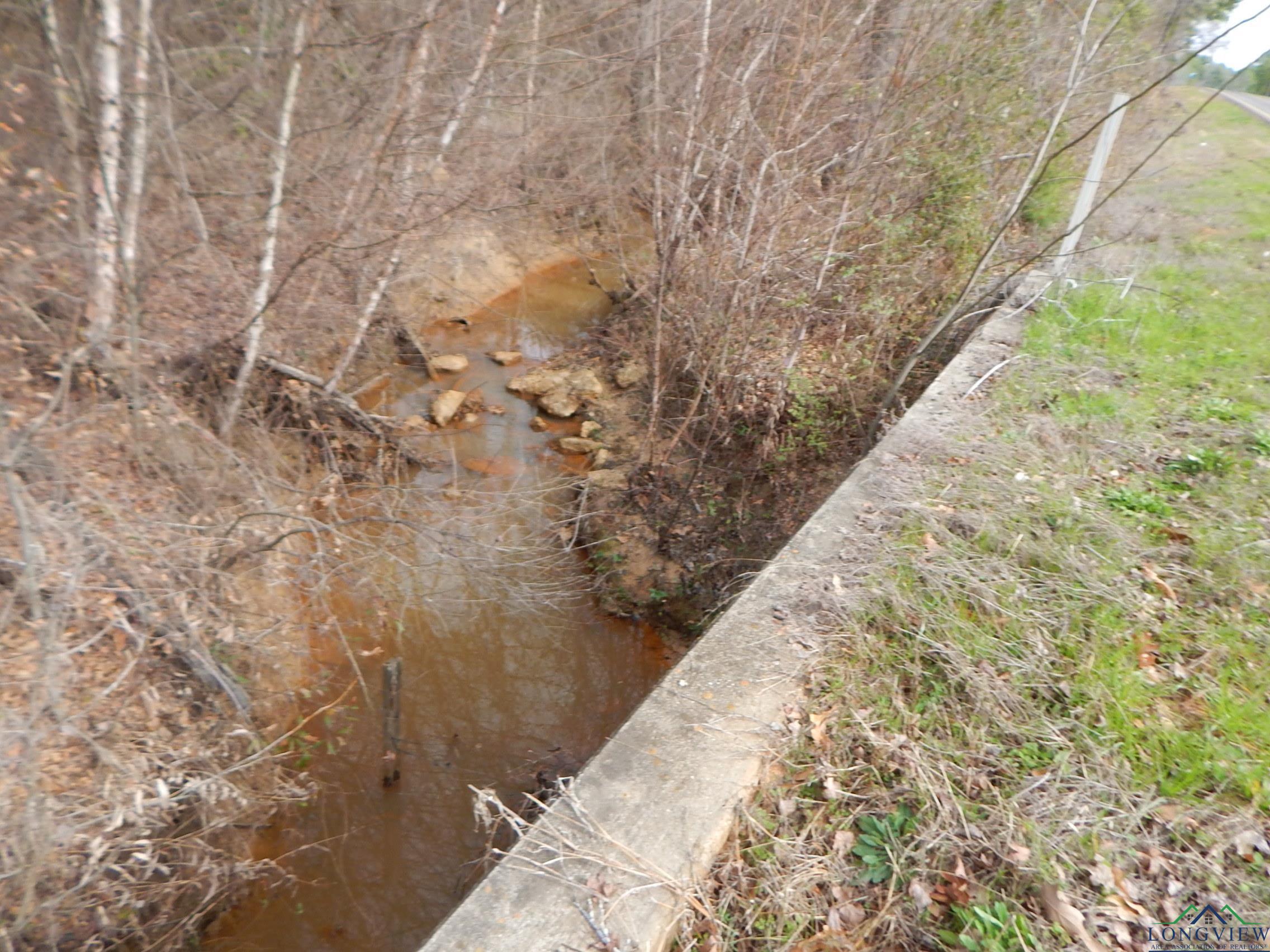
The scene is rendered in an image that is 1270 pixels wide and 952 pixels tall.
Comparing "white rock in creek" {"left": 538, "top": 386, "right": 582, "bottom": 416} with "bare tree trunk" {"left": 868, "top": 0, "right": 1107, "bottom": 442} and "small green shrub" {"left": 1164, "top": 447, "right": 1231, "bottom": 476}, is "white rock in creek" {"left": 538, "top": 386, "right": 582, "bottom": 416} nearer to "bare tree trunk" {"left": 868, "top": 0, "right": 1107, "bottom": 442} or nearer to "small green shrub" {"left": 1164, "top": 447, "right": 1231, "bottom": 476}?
"bare tree trunk" {"left": 868, "top": 0, "right": 1107, "bottom": 442}

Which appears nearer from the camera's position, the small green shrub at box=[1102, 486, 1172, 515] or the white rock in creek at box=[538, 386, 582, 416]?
the small green shrub at box=[1102, 486, 1172, 515]

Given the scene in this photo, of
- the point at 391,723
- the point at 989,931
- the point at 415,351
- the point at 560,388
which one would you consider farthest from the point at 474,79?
the point at 989,931

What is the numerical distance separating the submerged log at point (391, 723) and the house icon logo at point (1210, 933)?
150 inches

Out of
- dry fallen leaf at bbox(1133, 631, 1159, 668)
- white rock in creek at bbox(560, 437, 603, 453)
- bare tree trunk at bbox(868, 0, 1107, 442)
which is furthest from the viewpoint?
white rock in creek at bbox(560, 437, 603, 453)

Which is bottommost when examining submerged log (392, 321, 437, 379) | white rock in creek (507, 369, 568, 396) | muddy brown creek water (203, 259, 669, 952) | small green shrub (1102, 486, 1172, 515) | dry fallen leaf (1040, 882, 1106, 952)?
muddy brown creek water (203, 259, 669, 952)

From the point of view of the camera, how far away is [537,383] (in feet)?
31.3

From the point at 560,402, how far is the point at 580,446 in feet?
3.22

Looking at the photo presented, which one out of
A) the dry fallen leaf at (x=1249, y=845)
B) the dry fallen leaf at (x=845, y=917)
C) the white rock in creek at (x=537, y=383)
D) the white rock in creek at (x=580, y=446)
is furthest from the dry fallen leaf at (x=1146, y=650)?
the white rock in creek at (x=537, y=383)

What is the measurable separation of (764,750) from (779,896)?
0.55 metres

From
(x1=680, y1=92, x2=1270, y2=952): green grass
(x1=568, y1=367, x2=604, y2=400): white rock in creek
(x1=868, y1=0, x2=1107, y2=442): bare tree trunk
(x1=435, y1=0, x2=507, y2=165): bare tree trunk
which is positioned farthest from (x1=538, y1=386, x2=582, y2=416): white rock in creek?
(x1=680, y1=92, x2=1270, y2=952): green grass

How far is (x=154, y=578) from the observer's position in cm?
431

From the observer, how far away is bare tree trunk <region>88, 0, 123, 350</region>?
4.58 metres

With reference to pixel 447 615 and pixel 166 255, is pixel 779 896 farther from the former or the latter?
pixel 166 255

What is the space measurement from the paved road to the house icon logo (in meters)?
21.3
